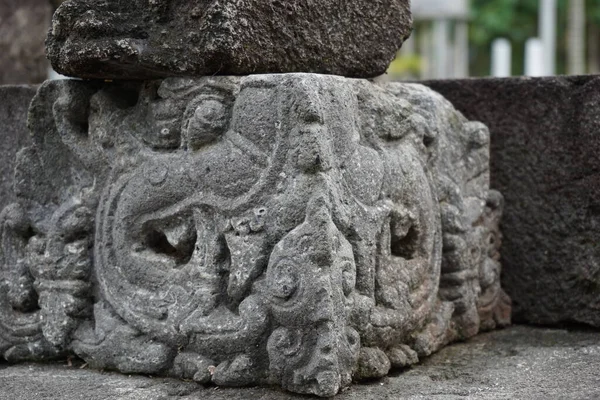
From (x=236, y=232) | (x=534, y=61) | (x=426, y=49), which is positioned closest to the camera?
(x=236, y=232)

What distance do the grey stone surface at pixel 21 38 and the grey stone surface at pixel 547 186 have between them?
2310mm

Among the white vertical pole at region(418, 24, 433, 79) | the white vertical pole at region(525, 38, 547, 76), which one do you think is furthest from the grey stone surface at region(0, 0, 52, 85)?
the white vertical pole at region(418, 24, 433, 79)

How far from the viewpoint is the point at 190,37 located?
2961mm

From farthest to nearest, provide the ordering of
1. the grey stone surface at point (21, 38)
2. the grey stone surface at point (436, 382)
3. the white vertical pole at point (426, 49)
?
the white vertical pole at point (426, 49) → the grey stone surface at point (21, 38) → the grey stone surface at point (436, 382)

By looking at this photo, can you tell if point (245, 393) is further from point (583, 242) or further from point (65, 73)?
point (583, 242)

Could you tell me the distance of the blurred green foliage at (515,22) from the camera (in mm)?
22938

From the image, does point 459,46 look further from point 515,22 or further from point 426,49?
point 515,22

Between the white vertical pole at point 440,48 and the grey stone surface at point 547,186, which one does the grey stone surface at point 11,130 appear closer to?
the grey stone surface at point 547,186

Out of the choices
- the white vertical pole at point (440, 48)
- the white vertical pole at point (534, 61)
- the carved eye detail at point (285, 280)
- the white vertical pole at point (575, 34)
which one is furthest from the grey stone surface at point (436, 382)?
the white vertical pole at point (575, 34)

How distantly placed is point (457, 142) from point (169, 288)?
3.99 feet

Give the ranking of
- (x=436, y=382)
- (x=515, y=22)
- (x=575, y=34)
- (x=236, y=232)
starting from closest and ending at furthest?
(x=236, y=232), (x=436, y=382), (x=575, y=34), (x=515, y=22)

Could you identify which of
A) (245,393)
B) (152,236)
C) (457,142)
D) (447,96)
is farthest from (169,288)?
(447,96)

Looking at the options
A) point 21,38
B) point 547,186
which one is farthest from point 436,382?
point 21,38

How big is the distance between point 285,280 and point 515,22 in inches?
890
